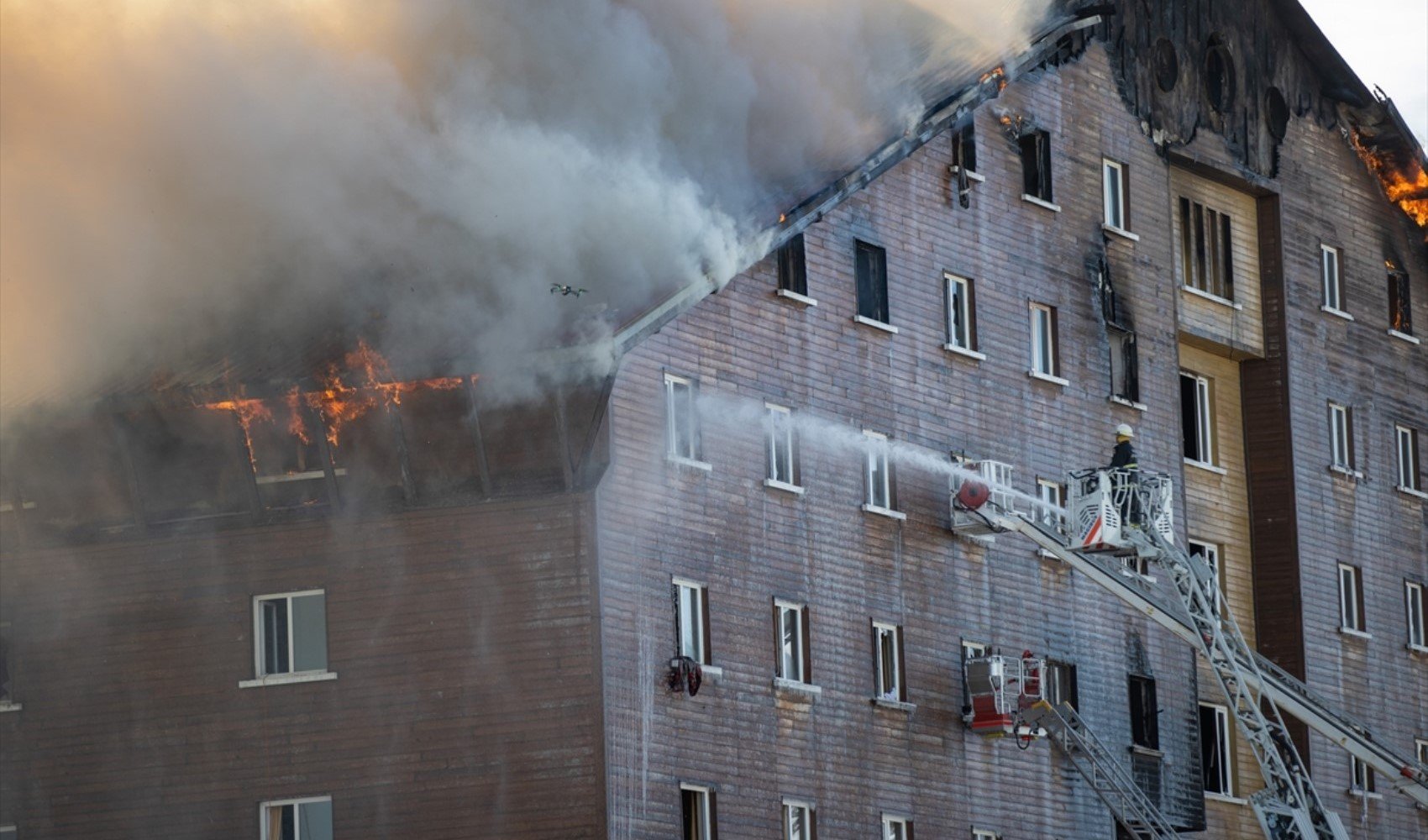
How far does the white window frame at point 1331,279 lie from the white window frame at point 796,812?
20156mm

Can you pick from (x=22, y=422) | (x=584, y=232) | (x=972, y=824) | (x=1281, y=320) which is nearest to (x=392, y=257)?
(x=584, y=232)

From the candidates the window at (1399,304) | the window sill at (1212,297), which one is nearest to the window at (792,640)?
the window sill at (1212,297)

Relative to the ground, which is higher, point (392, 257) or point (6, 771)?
point (392, 257)

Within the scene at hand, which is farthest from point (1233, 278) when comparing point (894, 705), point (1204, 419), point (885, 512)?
point (894, 705)

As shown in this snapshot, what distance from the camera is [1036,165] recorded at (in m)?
48.5

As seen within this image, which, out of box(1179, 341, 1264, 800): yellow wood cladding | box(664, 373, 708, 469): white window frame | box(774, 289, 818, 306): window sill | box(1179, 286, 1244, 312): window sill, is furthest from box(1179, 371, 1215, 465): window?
box(664, 373, 708, 469): white window frame

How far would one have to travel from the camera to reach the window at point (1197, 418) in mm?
53156

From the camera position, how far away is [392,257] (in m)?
39.9

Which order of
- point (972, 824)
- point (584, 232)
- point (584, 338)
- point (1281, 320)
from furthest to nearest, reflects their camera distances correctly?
point (1281, 320) → point (972, 824) → point (584, 232) → point (584, 338)

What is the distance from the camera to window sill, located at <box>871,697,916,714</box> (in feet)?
139

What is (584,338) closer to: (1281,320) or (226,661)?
(226,661)

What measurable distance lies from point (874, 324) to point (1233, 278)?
12733 mm

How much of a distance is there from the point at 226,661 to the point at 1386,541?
87.6ft

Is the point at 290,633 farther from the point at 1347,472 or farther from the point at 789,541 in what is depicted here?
the point at 1347,472
